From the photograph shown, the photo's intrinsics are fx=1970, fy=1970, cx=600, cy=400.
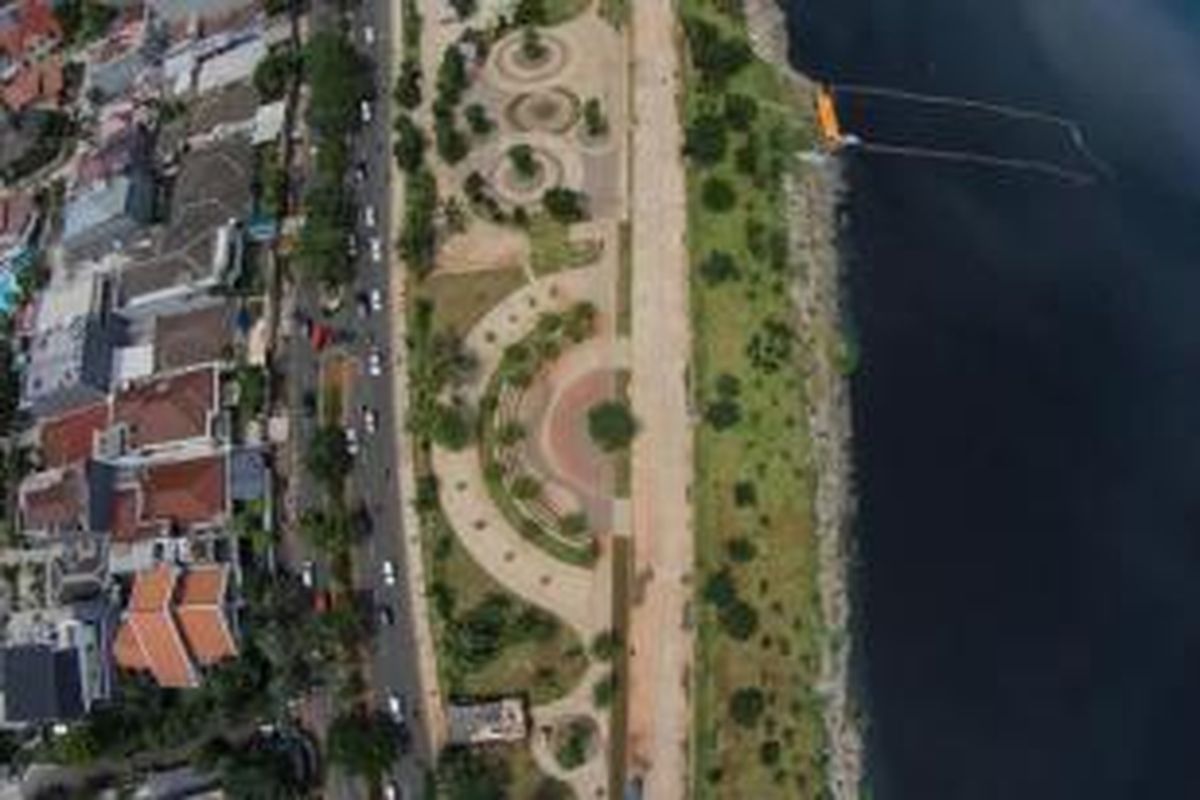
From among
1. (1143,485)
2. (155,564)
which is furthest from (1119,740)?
(155,564)

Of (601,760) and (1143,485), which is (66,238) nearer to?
(601,760)

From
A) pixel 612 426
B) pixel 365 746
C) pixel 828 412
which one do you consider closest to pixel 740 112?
pixel 828 412

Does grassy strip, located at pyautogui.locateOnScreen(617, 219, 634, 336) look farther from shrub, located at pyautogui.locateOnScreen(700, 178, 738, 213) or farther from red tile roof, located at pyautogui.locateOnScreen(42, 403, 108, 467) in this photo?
red tile roof, located at pyautogui.locateOnScreen(42, 403, 108, 467)

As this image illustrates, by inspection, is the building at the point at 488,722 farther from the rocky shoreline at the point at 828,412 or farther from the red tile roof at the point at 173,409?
the red tile roof at the point at 173,409

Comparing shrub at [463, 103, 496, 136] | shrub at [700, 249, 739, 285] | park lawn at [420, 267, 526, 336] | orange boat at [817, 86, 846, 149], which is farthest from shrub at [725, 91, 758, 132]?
park lawn at [420, 267, 526, 336]

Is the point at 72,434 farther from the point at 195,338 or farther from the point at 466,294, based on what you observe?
the point at 466,294

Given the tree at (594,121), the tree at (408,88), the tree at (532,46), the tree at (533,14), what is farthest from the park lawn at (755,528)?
the tree at (408,88)
